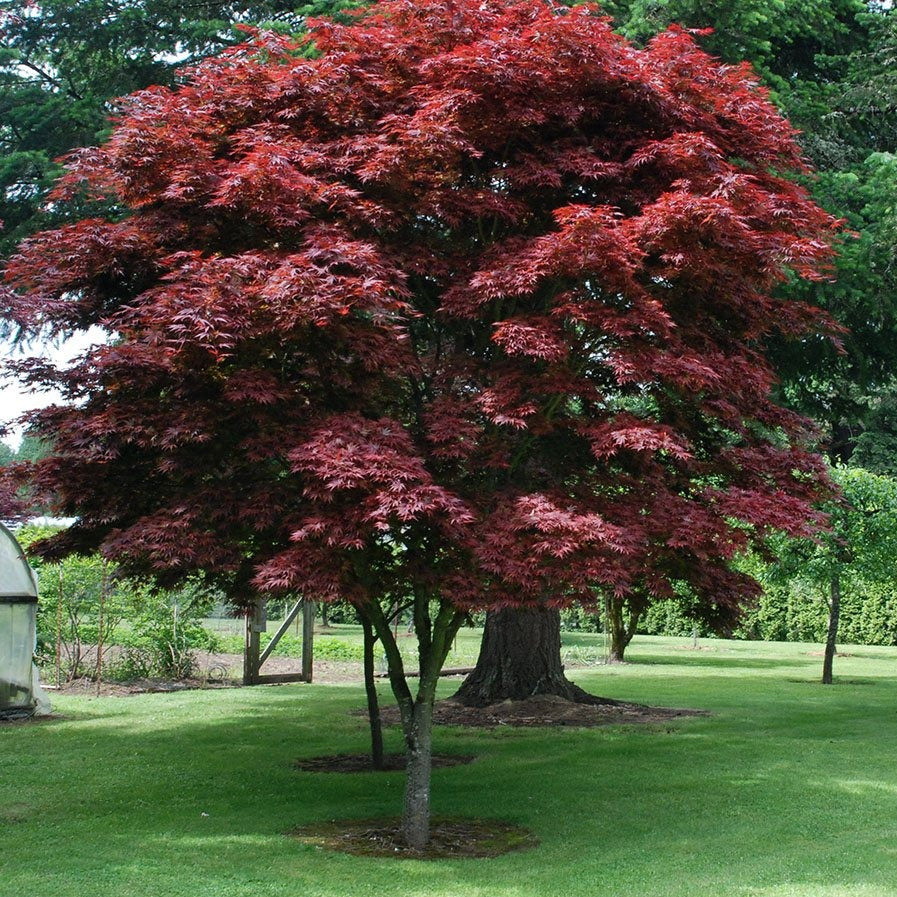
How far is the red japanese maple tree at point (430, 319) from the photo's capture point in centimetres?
659

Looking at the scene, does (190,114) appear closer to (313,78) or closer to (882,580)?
(313,78)

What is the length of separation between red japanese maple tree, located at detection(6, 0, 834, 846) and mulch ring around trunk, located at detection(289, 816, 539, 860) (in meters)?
0.20

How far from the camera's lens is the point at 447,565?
7.05m

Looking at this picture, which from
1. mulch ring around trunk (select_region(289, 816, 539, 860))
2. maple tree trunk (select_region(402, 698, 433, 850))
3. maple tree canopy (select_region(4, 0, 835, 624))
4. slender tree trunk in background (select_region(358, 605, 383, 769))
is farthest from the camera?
slender tree trunk in background (select_region(358, 605, 383, 769))

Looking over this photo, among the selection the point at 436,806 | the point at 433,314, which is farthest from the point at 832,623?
the point at 433,314

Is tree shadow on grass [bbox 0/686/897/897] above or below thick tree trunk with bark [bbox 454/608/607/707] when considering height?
below

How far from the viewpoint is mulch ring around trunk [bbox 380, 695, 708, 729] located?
1320cm

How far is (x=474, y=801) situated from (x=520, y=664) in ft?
18.0

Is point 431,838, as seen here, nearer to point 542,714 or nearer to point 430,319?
point 430,319

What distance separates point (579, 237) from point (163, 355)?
8.71 ft

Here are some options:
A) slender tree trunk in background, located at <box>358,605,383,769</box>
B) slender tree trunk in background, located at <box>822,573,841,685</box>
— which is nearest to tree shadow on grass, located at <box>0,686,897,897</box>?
slender tree trunk in background, located at <box>358,605,383,769</box>

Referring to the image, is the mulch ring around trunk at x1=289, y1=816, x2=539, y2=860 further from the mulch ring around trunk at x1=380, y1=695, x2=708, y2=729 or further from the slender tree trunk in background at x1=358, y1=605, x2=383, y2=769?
the mulch ring around trunk at x1=380, y1=695, x2=708, y2=729

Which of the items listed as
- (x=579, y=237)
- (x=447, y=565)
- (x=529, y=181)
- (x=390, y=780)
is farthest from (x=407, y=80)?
(x=390, y=780)

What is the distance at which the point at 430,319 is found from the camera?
7.96 meters
